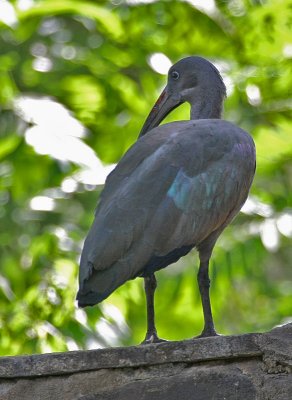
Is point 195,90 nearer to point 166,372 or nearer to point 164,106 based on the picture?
point 164,106

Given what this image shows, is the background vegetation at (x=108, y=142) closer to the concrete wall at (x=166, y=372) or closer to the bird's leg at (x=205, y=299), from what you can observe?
the bird's leg at (x=205, y=299)

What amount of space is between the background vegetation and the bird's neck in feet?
11.7

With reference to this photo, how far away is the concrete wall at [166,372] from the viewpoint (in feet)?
16.4

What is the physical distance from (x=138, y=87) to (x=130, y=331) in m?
2.66

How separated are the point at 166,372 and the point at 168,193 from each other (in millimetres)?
1117

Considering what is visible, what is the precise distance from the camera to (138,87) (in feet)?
42.7

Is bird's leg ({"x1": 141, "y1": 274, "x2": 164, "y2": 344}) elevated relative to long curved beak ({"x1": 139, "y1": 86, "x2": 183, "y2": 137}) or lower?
lower

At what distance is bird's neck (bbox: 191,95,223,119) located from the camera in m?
7.08

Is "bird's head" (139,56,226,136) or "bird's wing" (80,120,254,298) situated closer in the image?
"bird's wing" (80,120,254,298)

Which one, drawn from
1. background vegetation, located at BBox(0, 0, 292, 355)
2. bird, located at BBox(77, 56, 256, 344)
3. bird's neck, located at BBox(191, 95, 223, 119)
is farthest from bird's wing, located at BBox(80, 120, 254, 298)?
background vegetation, located at BBox(0, 0, 292, 355)

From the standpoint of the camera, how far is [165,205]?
6043 mm

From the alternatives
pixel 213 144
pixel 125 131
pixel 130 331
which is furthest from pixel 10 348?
pixel 213 144

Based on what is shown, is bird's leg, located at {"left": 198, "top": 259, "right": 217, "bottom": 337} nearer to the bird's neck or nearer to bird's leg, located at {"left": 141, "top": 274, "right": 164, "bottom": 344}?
bird's leg, located at {"left": 141, "top": 274, "right": 164, "bottom": 344}

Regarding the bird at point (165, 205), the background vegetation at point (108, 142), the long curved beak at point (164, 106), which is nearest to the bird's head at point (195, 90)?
the long curved beak at point (164, 106)
